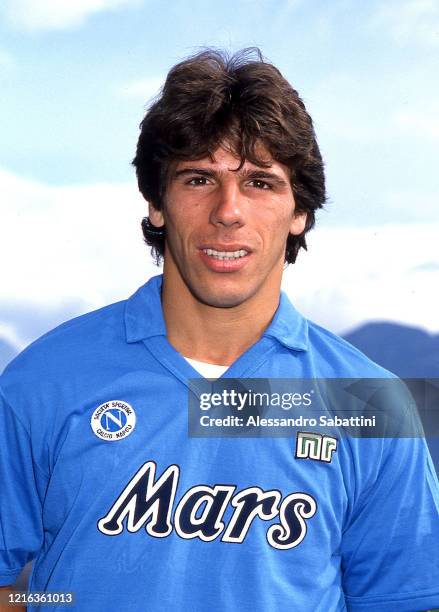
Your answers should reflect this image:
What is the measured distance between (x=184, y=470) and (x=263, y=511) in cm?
37

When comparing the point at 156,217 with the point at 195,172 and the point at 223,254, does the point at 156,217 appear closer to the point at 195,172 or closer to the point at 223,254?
the point at 195,172

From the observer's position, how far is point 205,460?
337 centimetres

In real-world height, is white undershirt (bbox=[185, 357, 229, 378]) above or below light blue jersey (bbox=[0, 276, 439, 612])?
above

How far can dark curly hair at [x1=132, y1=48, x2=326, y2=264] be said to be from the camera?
3.71 meters

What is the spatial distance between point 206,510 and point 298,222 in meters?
1.58

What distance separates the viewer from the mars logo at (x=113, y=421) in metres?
3.36

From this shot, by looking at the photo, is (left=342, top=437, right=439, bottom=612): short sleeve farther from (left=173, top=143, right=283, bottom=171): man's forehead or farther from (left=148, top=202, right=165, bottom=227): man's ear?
(left=148, top=202, right=165, bottom=227): man's ear

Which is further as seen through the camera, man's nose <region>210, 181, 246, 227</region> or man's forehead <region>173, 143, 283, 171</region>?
man's forehead <region>173, 143, 283, 171</region>

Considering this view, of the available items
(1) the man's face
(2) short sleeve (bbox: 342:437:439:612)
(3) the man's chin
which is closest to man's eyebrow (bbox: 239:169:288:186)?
(1) the man's face

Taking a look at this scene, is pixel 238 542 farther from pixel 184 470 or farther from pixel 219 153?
pixel 219 153

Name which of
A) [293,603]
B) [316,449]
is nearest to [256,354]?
[316,449]

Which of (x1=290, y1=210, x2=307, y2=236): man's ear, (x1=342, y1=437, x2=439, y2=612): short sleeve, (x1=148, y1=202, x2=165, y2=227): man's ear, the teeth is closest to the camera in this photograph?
the teeth

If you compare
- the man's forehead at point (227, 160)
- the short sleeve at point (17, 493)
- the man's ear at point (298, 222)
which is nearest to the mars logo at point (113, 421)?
the short sleeve at point (17, 493)

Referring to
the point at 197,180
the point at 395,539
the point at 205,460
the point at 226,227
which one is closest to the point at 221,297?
the point at 226,227
